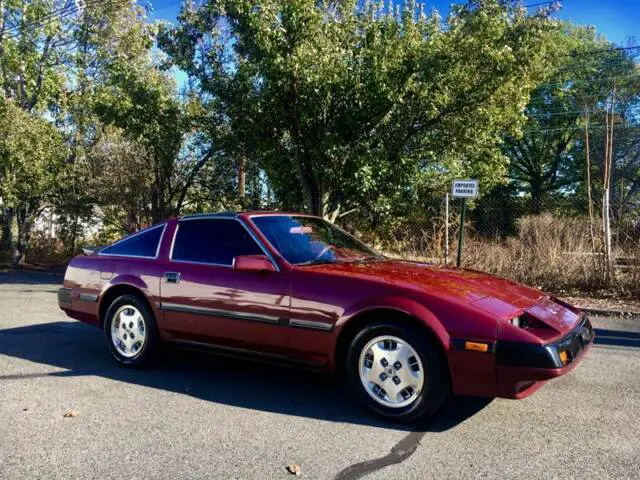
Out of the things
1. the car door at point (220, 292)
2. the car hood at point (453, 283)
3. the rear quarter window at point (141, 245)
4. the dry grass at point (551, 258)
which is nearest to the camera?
the car hood at point (453, 283)

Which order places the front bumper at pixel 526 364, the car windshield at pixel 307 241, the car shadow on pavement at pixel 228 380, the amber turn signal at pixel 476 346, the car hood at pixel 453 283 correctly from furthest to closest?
1. the car windshield at pixel 307 241
2. the car shadow on pavement at pixel 228 380
3. the car hood at pixel 453 283
4. the amber turn signal at pixel 476 346
5. the front bumper at pixel 526 364

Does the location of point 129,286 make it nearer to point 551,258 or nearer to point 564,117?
point 551,258

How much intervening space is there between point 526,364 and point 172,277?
3.22 m

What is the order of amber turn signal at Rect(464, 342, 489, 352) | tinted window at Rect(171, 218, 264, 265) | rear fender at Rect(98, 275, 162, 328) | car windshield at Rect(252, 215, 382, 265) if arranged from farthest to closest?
rear fender at Rect(98, 275, 162, 328), tinted window at Rect(171, 218, 264, 265), car windshield at Rect(252, 215, 382, 265), amber turn signal at Rect(464, 342, 489, 352)

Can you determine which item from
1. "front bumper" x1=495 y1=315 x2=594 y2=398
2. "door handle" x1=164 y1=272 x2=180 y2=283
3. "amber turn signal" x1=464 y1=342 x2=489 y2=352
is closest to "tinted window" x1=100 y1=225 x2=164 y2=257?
"door handle" x1=164 y1=272 x2=180 y2=283

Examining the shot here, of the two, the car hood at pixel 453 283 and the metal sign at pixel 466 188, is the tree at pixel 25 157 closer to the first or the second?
the metal sign at pixel 466 188

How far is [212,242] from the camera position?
213 inches

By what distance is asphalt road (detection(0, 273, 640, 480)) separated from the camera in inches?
137

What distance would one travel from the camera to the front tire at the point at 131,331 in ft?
18.3

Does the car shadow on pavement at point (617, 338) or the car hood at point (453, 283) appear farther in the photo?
the car shadow on pavement at point (617, 338)

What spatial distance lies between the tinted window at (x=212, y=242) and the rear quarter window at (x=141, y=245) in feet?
0.89

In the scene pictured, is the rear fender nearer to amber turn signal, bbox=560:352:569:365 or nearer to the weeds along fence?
amber turn signal, bbox=560:352:569:365

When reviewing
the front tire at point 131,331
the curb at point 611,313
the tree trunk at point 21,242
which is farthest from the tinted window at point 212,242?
the tree trunk at point 21,242

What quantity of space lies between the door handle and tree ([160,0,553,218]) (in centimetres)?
616
